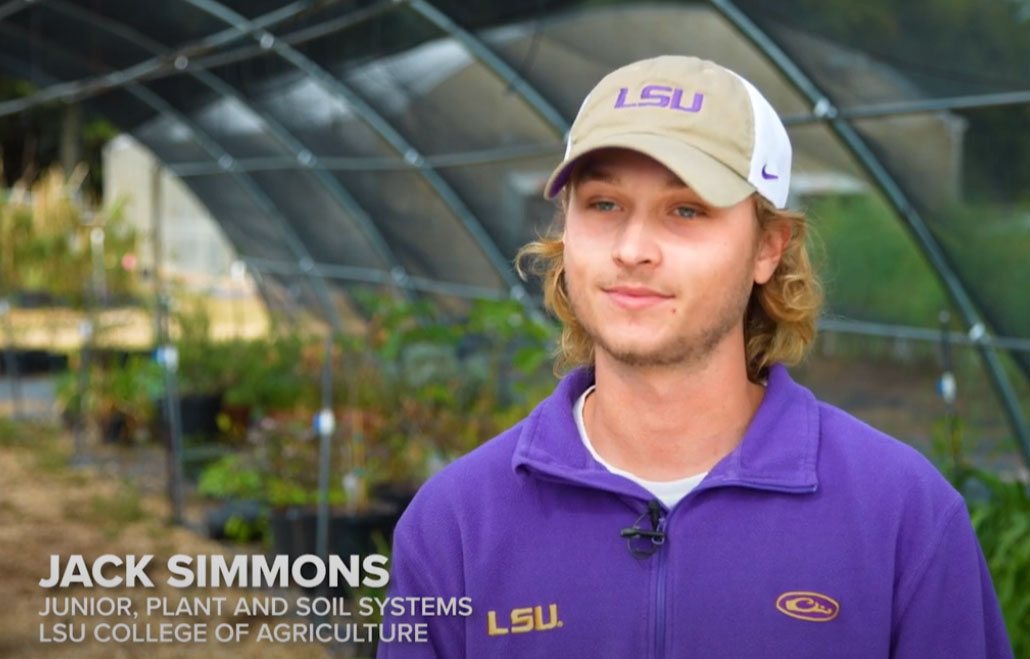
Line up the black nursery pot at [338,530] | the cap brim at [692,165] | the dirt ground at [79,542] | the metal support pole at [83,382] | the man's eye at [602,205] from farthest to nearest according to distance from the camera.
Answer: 1. the metal support pole at [83,382]
2. the black nursery pot at [338,530]
3. the dirt ground at [79,542]
4. the man's eye at [602,205]
5. the cap brim at [692,165]

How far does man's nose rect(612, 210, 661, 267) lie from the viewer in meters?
1.40

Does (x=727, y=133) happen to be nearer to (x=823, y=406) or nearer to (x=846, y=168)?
(x=823, y=406)

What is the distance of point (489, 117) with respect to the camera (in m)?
7.04

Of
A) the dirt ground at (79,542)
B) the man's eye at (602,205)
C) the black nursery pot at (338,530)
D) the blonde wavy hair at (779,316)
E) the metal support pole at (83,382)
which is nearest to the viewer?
the man's eye at (602,205)

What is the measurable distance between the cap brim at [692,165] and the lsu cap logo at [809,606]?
0.42m

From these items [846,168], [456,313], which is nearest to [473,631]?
[846,168]

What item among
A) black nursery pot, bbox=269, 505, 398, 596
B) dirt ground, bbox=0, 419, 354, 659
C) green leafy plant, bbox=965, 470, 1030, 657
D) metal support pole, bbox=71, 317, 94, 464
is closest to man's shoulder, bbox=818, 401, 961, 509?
green leafy plant, bbox=965, 470, 1030, 657

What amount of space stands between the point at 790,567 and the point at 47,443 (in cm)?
781

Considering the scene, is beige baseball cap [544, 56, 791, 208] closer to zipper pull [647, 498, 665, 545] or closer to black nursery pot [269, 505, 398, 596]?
zipper pull [647, 498, 665, 545]

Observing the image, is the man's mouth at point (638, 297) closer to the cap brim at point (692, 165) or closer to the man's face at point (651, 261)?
the man's face at point (651, 261)

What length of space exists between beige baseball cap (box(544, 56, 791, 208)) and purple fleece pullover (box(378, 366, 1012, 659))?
0.30m

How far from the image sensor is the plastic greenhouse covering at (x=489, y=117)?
4.61m

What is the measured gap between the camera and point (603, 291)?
4.73 feet

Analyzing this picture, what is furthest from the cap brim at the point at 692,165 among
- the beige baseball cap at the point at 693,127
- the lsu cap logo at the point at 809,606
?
the lsu cap logo at the point at 809,606
